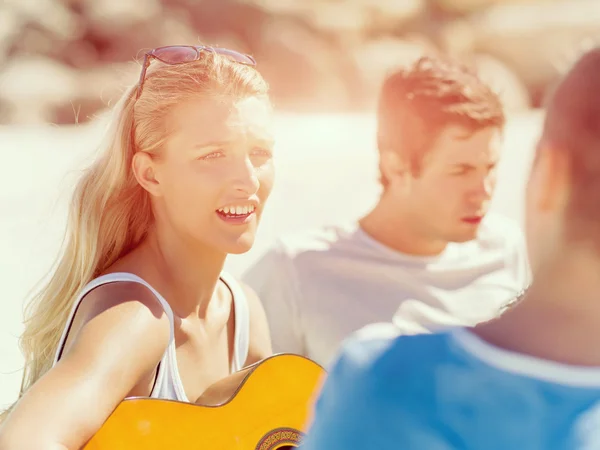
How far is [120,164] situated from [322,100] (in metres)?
11.3

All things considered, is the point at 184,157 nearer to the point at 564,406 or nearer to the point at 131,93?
the point at 131,93

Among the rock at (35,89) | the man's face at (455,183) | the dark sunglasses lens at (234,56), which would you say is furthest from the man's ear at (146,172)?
the rock at (35,89)

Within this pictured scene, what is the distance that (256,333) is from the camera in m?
2.44

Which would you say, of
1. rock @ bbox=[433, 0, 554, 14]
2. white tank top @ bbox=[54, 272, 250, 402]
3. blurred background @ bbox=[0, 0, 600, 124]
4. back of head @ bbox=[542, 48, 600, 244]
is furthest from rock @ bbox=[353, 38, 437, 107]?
back of head @ bbox=[542, 48, 600, 244]

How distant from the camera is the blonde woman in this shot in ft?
6.48

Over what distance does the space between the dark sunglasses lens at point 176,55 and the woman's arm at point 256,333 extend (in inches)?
26.0

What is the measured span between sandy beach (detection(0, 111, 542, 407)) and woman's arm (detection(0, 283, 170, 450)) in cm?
51

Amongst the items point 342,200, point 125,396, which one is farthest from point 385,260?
point 342,200

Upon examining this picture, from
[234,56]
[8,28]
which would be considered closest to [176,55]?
[234,56]

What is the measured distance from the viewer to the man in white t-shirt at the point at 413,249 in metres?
2.76

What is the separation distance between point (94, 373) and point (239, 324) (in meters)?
0.63

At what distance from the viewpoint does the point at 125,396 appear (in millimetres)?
1879

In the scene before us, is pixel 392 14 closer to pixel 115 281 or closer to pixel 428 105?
pixel 428 105

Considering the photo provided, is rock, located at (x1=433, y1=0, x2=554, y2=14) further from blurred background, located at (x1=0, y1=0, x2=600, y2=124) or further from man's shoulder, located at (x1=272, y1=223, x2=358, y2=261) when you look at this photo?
man's shoulder, located at (x1=272, y1=223, x2=358, y2=261)
